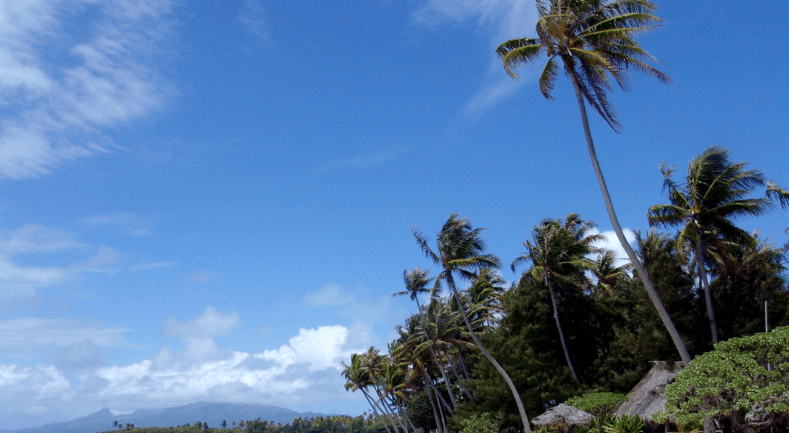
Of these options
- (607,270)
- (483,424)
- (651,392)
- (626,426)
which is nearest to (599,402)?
(626,426)

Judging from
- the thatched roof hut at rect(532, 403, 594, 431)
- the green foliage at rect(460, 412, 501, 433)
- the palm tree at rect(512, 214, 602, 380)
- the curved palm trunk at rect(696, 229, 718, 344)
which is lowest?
the green foliage at rect(460, 412, 501, 433)

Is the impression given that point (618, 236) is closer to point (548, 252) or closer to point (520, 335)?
point (548, 252)

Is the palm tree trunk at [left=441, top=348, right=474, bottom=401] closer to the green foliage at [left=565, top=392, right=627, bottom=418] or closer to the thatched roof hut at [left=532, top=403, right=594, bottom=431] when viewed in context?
the thatched roof hut at [left=532, top=403, right=594, bottom=431]

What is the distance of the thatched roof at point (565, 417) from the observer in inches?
850

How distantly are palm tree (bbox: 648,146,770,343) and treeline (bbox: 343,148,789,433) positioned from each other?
47 millimetres

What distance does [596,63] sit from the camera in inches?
687

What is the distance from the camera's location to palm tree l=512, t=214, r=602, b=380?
29.7 meters

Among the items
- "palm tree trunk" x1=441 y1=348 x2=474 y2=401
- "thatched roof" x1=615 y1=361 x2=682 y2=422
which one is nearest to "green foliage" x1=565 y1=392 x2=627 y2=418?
"thatched roof" x1=615 y1=361 x2=682 y2=422

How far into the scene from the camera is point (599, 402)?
19.9m

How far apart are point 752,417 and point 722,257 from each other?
374 inches

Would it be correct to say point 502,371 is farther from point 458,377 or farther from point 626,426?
point 458,377

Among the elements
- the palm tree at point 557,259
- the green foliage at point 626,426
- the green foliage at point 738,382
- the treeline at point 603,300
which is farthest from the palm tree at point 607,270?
the green foliage at point 738,382

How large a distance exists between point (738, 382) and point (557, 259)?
679 inches

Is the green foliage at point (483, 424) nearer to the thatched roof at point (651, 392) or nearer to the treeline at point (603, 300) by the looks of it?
the treeline at point (603, 300)
